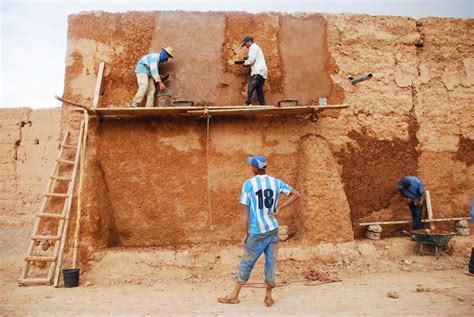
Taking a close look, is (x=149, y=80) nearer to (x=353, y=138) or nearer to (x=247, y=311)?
(x=353, y=138)

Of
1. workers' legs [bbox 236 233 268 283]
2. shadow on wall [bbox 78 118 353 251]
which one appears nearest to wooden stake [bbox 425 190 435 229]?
shadow on wall [bbox 78 118 353 251]

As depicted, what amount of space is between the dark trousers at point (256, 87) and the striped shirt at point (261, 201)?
247 cm

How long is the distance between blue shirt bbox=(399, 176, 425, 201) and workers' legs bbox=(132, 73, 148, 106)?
4.62 meters

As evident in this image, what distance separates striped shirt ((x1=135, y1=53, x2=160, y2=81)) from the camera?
20.2 ft

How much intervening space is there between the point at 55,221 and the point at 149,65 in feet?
9.45

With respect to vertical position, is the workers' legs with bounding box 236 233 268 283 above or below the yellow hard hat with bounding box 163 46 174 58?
below

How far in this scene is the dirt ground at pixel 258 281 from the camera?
408 cm

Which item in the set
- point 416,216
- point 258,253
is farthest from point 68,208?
point 416,216

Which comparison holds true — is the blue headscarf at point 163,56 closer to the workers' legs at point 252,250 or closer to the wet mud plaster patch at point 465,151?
the workers' legs at point 252,250

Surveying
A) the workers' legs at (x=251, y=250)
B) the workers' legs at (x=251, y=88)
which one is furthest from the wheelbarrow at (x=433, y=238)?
the workers' legs at (x=251, y=88)

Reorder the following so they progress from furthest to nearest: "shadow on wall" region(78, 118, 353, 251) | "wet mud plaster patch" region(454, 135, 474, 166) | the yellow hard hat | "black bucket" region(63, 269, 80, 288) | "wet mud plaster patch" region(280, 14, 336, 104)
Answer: "wet mud plaster patch" region(454, 135, 474, 166) < "wet mud plaster patch" region(280, 14, 336, 104) < the yellow hard hat < "shadow on wall" region(78, 118, 353, 251) < "black bucket" region(63, 269, 80, 288)

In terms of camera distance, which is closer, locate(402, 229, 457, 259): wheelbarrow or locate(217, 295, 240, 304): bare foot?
locate(217, 295, 240, 304): bare foot

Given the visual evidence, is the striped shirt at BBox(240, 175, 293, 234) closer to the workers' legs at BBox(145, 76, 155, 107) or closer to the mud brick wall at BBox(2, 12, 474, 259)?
the mud brick wall at BBox(2, 12, 474, 259)

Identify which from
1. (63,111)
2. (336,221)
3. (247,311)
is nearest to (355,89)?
(336,221)
